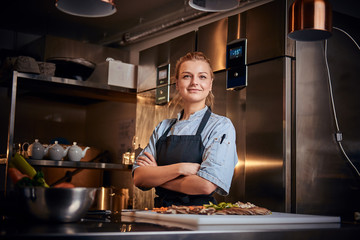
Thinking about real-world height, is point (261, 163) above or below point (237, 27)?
below

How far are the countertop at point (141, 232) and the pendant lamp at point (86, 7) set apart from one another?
1.12 metres

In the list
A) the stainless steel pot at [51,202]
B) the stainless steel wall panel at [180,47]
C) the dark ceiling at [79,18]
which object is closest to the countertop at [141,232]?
the stainless steel pot at [51,202]

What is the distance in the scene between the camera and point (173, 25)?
4.03 metres

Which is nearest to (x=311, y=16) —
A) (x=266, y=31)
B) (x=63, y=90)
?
(x=266, y=31)

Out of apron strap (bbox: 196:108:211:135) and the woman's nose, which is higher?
the woman's nose

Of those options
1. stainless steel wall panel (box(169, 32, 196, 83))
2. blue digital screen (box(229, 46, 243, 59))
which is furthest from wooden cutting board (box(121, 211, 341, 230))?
stainless steel wall panel (box(169, 32, 196, 83))

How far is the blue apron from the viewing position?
2.16m

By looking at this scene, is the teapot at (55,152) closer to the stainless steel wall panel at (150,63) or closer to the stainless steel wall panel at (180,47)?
the stainless steel wall panel at (150,63)

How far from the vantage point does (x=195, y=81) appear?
234cm

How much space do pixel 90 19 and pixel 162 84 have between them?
147 centimetres

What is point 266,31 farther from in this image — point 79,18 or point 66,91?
point 79,18

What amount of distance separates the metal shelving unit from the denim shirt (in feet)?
4.44

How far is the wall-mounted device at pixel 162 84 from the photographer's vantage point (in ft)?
11.3

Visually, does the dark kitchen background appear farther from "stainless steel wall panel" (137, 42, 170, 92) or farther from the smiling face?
Result: the smiling face
